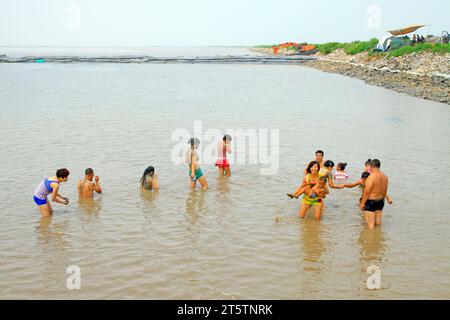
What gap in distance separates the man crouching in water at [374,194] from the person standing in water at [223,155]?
4332 mm

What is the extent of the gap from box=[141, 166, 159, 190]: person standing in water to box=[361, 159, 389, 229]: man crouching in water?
516 cm

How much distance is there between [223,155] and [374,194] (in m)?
4.83

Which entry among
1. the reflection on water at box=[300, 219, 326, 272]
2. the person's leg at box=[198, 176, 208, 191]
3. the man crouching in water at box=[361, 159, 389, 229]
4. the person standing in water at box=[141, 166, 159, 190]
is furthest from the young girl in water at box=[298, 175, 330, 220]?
the person standing in water at box=[141, 166, 159, 190]

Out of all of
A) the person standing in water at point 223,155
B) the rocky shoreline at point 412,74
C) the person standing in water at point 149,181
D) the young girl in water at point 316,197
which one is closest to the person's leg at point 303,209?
the young girl in water at point 316,197

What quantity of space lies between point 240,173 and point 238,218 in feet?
11.9

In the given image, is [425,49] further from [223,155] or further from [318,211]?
[318,211]

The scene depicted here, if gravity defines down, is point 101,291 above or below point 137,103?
below

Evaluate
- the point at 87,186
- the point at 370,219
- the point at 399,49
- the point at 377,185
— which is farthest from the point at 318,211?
the point at 399,49

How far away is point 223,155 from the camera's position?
1236 centimetres

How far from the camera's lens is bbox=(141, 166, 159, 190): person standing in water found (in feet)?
36.4

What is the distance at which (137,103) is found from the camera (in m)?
28.8

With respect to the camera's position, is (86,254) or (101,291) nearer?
(101,291)
